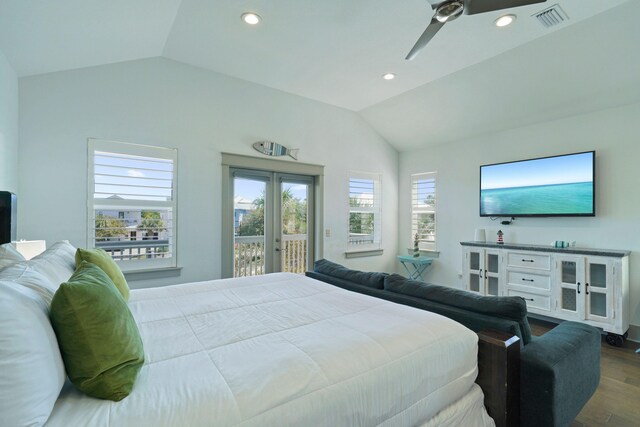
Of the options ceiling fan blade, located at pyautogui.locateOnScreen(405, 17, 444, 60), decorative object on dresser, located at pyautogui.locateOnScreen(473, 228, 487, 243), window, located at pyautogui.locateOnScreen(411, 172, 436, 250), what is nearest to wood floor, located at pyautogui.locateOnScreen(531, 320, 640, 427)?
decorative object on dresser, located at pyautogui.locateOnScreen(473, 228, 487, 243)

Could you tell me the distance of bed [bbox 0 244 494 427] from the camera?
0.89 meters

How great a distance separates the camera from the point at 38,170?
9.05 ft

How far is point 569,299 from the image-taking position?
339 cm

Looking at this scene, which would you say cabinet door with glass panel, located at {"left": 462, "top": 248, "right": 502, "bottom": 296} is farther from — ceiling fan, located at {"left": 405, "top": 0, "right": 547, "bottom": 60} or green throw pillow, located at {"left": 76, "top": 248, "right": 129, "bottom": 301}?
green throw pillow, located at {"left": 76, "top": 248, "right": 129, "bottom": 301}

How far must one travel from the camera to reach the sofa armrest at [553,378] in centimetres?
139

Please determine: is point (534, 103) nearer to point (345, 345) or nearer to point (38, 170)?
point (345, 345)

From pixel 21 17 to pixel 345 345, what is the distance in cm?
281

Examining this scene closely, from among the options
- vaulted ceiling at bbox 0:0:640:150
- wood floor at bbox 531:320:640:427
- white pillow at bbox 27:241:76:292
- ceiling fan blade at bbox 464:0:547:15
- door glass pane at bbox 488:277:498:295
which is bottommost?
wood floor at bbox 531:320:640:427

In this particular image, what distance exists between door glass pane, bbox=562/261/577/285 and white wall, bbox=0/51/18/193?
17.6 ft

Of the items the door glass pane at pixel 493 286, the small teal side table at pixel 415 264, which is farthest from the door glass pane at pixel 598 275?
the small teal side table at pixel 415 264

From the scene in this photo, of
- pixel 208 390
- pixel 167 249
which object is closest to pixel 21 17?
pixel 167 249

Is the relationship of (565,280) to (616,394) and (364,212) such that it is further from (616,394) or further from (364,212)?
(364,212)

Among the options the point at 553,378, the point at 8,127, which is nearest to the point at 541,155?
the point at 553,378

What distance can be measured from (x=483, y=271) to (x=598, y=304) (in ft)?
3.87
